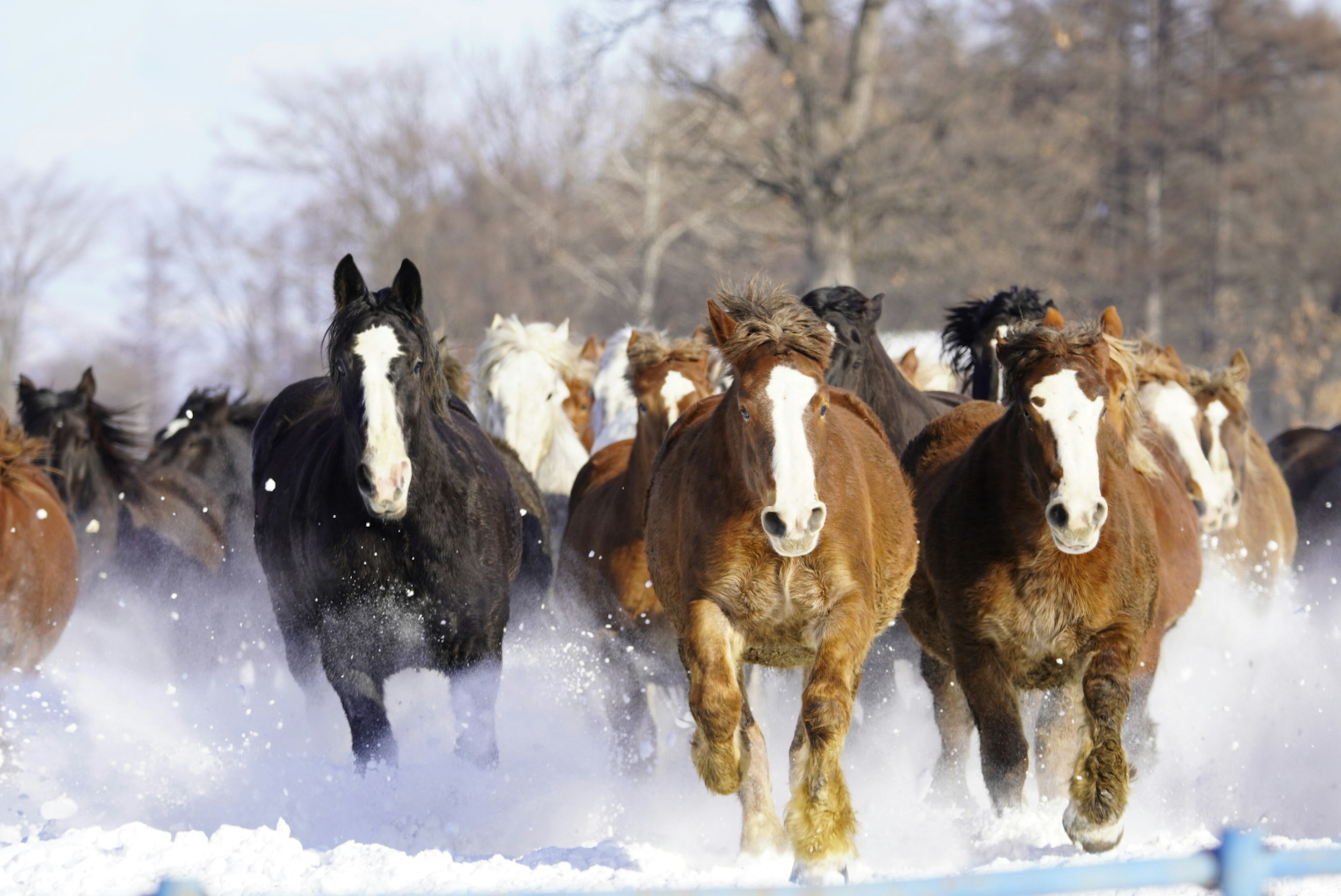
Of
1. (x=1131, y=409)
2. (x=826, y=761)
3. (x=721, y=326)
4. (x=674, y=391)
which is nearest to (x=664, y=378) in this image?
(x=674, y=391)

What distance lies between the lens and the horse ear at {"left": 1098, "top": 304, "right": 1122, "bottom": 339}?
18.1 ft

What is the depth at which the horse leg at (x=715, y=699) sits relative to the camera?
4449mm

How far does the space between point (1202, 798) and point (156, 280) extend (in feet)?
124

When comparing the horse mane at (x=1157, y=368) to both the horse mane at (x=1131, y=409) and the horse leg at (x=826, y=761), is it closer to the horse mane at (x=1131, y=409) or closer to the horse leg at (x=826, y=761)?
the horse mane at (x=1131, y=409)

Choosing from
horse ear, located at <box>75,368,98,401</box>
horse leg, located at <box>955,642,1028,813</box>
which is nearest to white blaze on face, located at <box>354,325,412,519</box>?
horse leg, located at <box>955,642,1028,813</box>

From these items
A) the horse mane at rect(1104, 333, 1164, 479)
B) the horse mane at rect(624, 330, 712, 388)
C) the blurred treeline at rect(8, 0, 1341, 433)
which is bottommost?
the horse mane at rect(1104, 333, 1164, 479)

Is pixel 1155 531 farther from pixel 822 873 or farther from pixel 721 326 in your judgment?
pixel 822 873

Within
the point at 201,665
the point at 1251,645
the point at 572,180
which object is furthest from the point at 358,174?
the point at 1251,645

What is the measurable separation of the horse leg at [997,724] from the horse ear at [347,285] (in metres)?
2.68

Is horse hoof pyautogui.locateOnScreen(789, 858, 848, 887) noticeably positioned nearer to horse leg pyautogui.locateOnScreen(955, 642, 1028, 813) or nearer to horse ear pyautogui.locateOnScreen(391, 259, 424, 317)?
horse leg pyautogui.locateOnScreen(955, 642, 1028, 813)

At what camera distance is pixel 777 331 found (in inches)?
185

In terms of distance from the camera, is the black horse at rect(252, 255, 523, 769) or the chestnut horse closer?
the chestnut horse

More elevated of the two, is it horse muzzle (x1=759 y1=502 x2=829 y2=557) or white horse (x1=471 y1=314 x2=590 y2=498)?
white horse (x1=471 y1=314 x2=590 y2=498)

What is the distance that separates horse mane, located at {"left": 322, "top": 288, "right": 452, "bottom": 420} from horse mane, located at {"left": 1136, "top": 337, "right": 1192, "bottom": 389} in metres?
4.11
